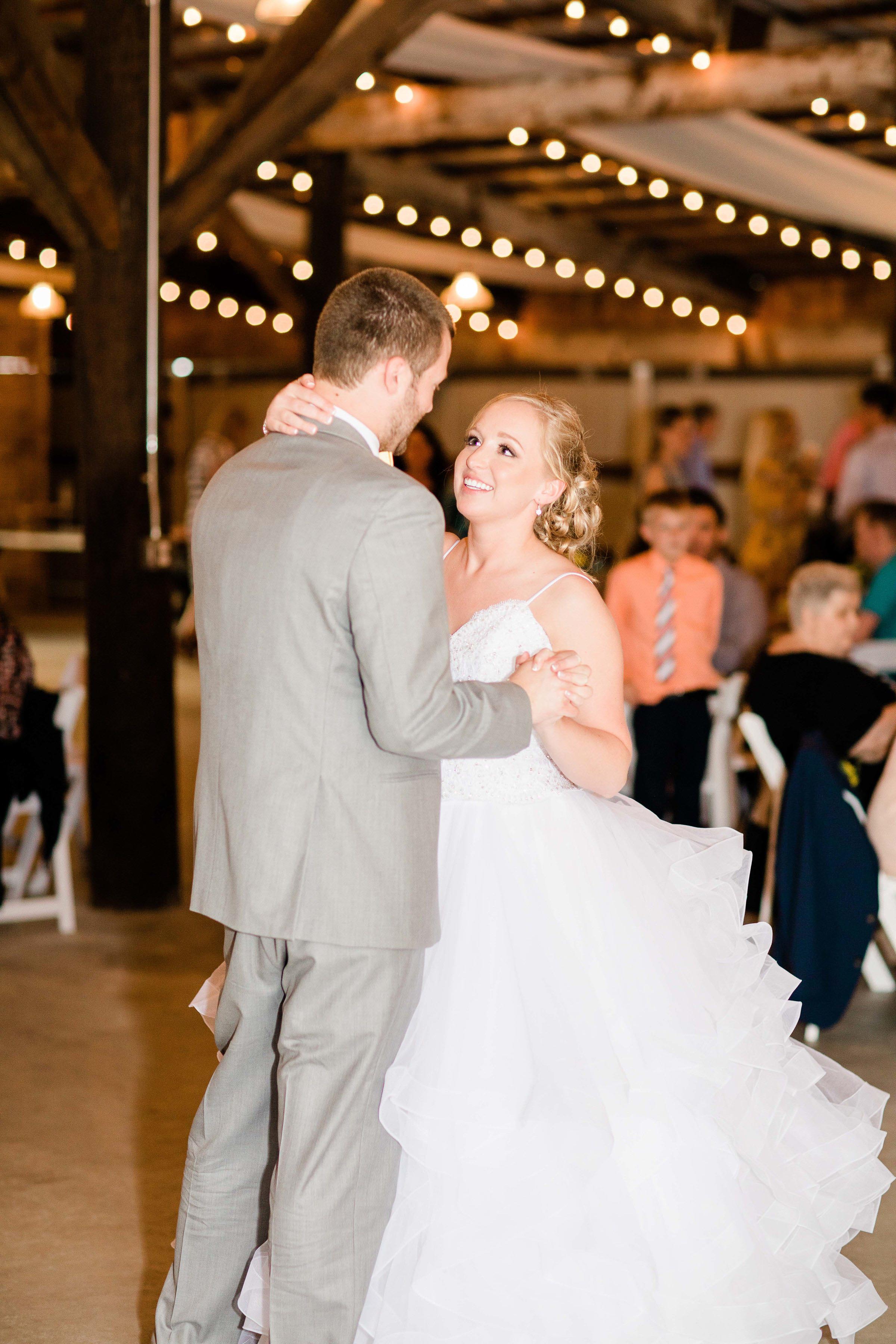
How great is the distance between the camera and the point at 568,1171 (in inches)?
78.7

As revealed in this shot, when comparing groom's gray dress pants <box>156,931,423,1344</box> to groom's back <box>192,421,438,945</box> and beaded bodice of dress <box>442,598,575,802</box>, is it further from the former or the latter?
beaded bodice of dress <box>442,598,575,802</box>

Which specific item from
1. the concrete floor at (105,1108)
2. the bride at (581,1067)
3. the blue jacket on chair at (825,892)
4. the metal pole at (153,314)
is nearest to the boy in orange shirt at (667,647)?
the concrete floor at (105,1108)

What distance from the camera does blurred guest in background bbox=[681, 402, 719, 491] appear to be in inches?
364

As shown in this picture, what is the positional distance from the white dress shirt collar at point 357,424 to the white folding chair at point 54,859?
9.36ft

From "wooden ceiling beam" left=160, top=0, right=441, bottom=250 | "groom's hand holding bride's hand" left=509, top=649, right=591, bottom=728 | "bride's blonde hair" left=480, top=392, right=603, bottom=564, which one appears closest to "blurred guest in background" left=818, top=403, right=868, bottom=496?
"wooden ceiling beam" left=160, top=0, right=441, bottom=250

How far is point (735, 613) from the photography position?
584cm

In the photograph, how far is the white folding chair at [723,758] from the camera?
5152mm

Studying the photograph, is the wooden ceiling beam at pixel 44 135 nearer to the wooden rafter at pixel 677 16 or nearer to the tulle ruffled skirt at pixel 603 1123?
the wooden rafter at pixel 677 16

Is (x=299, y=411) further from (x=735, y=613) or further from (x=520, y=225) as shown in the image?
(x=520, y=225)

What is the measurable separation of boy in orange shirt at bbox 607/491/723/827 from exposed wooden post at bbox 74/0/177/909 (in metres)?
1.63

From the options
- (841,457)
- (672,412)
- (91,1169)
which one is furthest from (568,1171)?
(841,457)

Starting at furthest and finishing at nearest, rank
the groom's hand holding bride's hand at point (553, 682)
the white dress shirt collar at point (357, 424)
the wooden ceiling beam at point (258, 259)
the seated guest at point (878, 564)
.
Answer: the wooden ceiling beam at point (258, 259), the seated guest at point (878, 564), the groom's hand holding bride's hand at point (553, 682), the white dress shirt collar at point (357, 424)

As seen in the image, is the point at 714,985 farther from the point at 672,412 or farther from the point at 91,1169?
the point at 672,412

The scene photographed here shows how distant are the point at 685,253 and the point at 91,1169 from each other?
35.7ft
